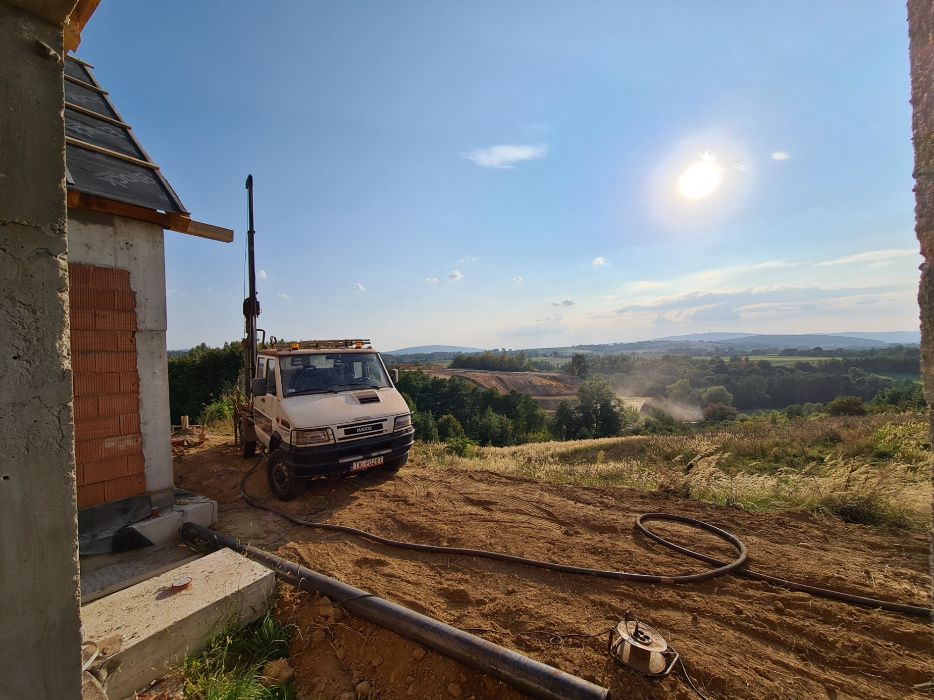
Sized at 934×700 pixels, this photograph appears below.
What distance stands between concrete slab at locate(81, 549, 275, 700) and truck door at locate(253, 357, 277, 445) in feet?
10.5

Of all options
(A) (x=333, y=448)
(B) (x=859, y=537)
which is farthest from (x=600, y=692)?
(A) (x=333, y=448)

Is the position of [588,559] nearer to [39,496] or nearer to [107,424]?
[39,496]

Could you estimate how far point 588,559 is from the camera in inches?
159

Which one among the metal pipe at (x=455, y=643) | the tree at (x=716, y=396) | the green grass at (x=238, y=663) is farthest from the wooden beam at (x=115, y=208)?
the tree at (x=716, y=396)

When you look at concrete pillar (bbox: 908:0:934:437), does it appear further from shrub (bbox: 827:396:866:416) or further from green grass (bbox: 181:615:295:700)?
shrub (bbox: 827:396:866:416)

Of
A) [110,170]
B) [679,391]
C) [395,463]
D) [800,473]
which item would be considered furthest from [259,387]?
[679,391]

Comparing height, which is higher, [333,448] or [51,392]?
[51,392]

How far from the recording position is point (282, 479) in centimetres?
616

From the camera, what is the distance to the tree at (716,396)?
58156 millimetres

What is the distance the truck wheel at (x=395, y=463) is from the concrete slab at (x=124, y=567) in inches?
118

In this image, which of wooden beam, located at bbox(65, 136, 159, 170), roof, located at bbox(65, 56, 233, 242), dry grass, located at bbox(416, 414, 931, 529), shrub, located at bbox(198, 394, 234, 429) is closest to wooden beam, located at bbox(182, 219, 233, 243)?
roof, located at bbox(65, 56, 233, 242)

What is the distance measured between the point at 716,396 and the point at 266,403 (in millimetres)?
65210

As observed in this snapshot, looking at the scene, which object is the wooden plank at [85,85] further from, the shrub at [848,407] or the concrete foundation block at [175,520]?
the shrub at [848,407]

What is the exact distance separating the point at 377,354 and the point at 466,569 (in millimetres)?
4348
